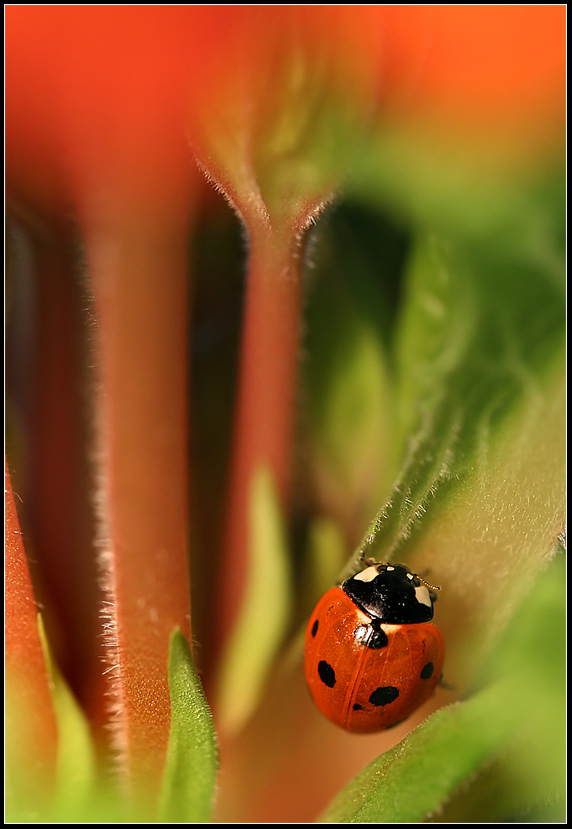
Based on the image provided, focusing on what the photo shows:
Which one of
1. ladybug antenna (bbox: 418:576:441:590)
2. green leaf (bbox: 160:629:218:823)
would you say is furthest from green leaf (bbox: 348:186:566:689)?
green leaf (bbox: 160:629:218:823)

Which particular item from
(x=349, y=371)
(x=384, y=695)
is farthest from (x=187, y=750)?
(x=349, y=371)

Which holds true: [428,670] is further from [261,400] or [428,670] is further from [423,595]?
[261,400]

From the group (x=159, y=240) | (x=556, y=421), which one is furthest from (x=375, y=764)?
(x=159, y=240)

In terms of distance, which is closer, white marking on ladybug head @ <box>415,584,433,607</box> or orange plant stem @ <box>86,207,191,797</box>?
orange plant stem @ <box>86,207,191,797</box>

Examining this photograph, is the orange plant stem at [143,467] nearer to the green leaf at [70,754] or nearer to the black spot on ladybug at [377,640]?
the green leaf at [70,754]

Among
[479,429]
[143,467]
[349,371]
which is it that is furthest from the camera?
[349,371]

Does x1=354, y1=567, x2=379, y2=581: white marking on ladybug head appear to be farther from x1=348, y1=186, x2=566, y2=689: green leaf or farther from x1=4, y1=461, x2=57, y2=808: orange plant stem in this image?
x1=4, y1=461, x2=57, y2=808: orange plant stem

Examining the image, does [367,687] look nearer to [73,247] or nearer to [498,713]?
[498,713]

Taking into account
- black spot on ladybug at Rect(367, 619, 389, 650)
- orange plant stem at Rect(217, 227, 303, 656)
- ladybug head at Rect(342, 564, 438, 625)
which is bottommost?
black spot on ladybug at Rect(367, 619, 389, 650)
